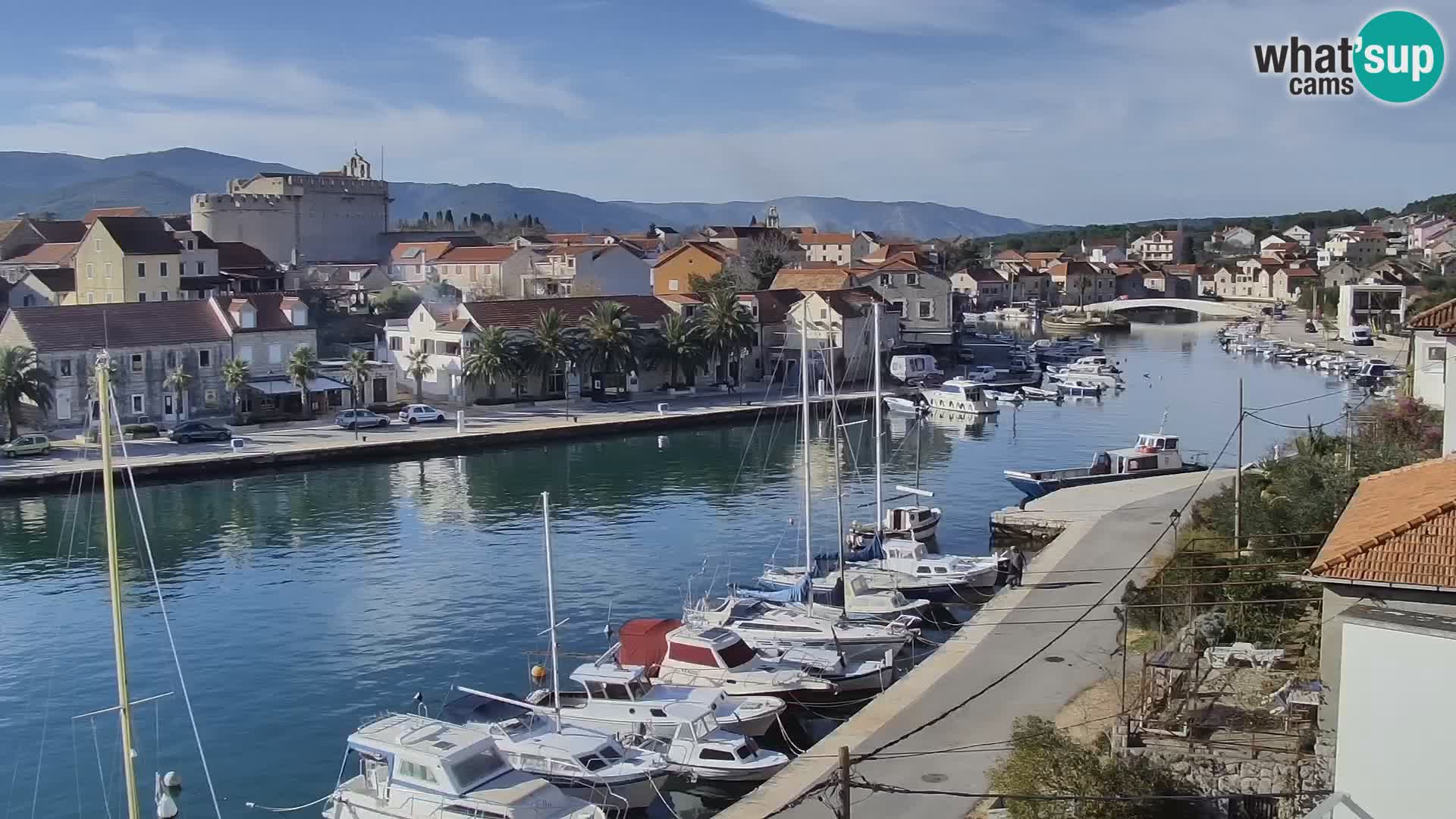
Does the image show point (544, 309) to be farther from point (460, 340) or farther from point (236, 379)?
point (236, 379)

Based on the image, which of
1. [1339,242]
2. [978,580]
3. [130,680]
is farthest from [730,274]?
[1339,242]

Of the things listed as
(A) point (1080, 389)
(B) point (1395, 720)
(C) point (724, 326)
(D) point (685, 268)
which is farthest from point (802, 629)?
(D) point (685, 268)

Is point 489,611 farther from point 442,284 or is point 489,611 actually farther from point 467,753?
point 442,284

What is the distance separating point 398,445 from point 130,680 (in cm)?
2040

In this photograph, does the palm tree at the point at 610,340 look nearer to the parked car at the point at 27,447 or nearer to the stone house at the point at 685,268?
the stone house at the point at 685,268

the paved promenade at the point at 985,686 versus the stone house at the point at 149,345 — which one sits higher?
the stone house at the point at 149,345

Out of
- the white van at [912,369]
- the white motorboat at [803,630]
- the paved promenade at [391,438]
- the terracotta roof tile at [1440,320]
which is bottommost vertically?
the white motorboat at [803,630]

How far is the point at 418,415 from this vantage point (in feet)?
148

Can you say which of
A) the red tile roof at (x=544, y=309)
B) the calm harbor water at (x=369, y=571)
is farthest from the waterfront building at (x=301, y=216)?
the calm harbor water at (x=369, y=571)

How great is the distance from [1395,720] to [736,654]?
10823mm

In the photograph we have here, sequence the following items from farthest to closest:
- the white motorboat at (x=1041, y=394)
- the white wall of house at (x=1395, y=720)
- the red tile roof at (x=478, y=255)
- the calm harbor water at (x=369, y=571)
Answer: the red tile roof at (x=478, y=255) < the white motorboat at (x=1041, y=394) < the calm harbor water at (x=369, y=571) < the white wall of house at (x=1395, y=720)

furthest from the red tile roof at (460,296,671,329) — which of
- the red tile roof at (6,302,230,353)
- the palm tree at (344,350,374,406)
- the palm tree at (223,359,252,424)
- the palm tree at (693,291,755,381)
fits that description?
the red tile roof at (6,302,230,353)

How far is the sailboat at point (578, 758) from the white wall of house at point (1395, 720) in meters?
8.05

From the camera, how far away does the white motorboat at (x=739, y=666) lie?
751 inches
